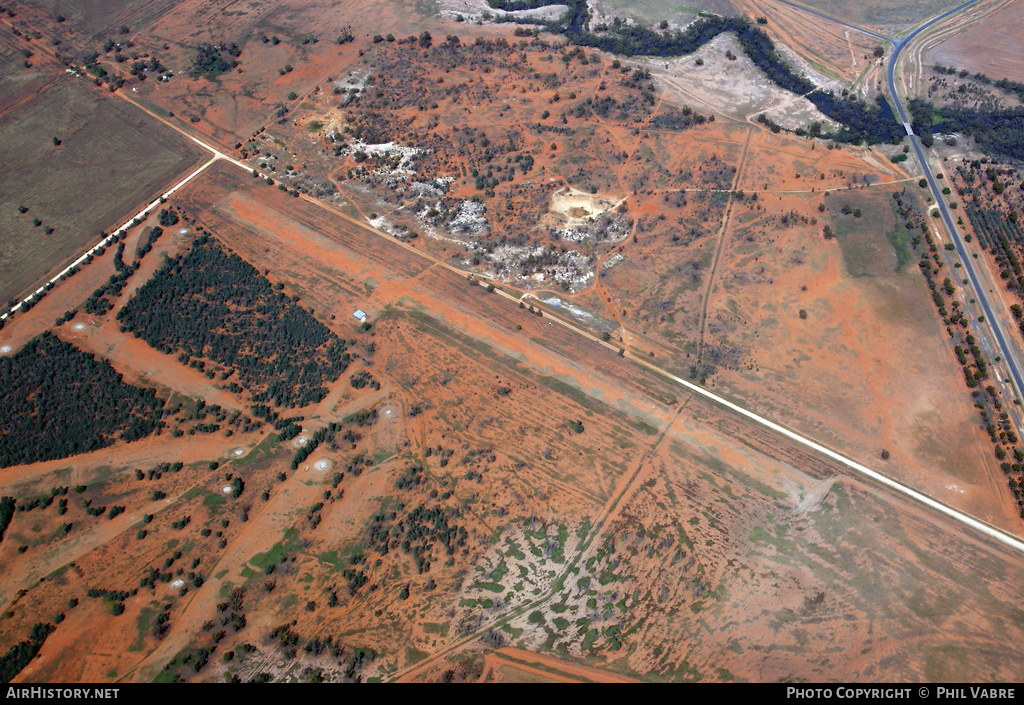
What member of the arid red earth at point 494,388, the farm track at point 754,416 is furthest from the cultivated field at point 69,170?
the farm track at point 754,416

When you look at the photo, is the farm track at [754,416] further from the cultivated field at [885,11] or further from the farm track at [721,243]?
the cultivated field at [885,11]

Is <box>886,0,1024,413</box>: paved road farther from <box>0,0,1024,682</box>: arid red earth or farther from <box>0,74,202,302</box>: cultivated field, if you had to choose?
<box>0,74,202,302</box>: cultivated field

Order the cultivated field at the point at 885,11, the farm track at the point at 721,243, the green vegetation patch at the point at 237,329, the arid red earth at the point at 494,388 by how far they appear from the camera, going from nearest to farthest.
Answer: the arid red earth at the point at 494,388 → the green vegetation patch at the point at 237,329 → the farm track at the point at 721,243 → the cultivated field at the point at 885,11

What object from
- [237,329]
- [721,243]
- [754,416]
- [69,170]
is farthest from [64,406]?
[721,243]

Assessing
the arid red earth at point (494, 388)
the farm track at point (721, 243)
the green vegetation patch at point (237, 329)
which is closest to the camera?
the arid red earth at point (494, 388)

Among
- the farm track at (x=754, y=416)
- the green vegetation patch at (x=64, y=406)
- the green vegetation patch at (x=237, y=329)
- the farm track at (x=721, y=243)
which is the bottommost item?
the green vegetation patch at (x=64, y=406)

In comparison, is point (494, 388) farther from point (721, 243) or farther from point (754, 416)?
point (721, 243)

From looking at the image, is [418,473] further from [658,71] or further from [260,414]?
[658,71]

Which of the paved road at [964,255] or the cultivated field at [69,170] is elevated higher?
the paved road at [964,255]

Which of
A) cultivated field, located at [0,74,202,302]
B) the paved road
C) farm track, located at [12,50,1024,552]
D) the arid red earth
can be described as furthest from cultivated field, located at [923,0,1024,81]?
cultivated field, located at [0,74,202,302]
